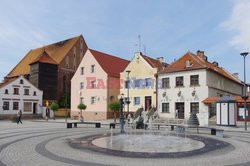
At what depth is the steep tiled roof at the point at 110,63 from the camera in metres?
45.9

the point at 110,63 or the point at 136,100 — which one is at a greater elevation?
the point at 110,63

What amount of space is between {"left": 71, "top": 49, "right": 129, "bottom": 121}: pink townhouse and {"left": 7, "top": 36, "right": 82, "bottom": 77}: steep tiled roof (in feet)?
52.9

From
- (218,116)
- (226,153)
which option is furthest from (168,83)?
(226,153)

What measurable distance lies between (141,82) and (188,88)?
29.0ft

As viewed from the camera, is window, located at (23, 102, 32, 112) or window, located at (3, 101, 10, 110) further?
window, located at (23, 102, 32, 112)

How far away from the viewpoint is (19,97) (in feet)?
169

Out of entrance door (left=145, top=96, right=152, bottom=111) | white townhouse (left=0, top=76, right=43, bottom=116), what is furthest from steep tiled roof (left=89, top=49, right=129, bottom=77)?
white townhouse (left=0, top=76, right=43, bottom=116)

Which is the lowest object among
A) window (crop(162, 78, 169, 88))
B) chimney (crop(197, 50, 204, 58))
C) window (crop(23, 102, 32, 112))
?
window (crop(23, 102, 32, 112))

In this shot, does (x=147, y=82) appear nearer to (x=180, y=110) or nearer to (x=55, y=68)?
(x=180, y=110)

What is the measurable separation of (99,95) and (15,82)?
19299 millimetres

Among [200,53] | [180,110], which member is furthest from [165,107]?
[200,53]

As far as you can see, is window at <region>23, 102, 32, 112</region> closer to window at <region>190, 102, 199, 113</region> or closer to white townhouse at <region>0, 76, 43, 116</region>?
white townhouse at <region>0, 76, 43, 116</region>

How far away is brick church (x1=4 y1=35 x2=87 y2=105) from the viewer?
5809cm

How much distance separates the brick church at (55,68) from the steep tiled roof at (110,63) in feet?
48.0
